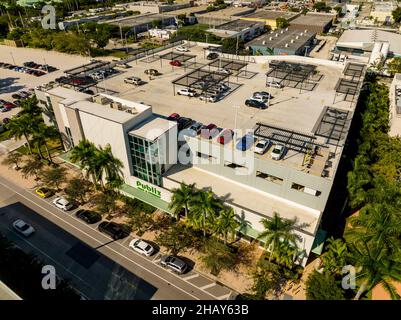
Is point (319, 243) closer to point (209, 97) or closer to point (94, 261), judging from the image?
point (94, 261)

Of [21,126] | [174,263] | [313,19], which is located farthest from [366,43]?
[21,126]

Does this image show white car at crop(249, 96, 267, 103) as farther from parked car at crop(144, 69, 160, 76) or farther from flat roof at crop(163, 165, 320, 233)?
parked car at crop(144, 69, 160, 76)

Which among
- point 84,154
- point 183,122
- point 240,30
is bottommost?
point 84,154

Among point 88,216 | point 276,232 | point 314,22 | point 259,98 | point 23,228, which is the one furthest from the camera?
point 314,22

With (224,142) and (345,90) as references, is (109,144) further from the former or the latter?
(345,90)

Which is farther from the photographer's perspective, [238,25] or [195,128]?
[238,25]

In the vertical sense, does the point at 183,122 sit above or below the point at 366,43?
above
